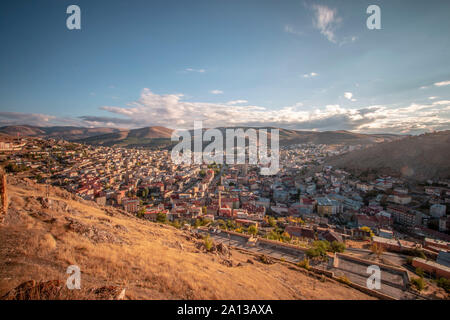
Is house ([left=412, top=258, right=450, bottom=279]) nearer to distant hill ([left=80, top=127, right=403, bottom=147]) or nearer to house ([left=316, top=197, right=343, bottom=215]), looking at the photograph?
house ([left=316, top=197, right=343, bottom=215])

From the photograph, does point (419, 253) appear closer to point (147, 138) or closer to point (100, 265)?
point (100, 265)

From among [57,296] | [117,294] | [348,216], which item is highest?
[57,296]

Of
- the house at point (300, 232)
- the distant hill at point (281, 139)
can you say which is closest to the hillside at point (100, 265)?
the house at point (300, 232)

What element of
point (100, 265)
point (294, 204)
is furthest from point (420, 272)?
point (294, 204)

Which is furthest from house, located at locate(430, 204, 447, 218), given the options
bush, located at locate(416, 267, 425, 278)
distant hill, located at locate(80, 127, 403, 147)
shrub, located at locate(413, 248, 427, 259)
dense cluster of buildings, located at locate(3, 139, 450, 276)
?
distant hill, located at locate(80, 127, 403, 147)

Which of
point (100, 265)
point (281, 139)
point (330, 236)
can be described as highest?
point (281, 139)

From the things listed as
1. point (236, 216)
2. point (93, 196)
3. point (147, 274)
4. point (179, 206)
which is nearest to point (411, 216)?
point (236, 216)

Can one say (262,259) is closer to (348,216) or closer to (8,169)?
(348,216)

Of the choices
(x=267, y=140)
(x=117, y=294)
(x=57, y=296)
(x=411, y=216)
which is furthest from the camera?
(x=267, y=140)
